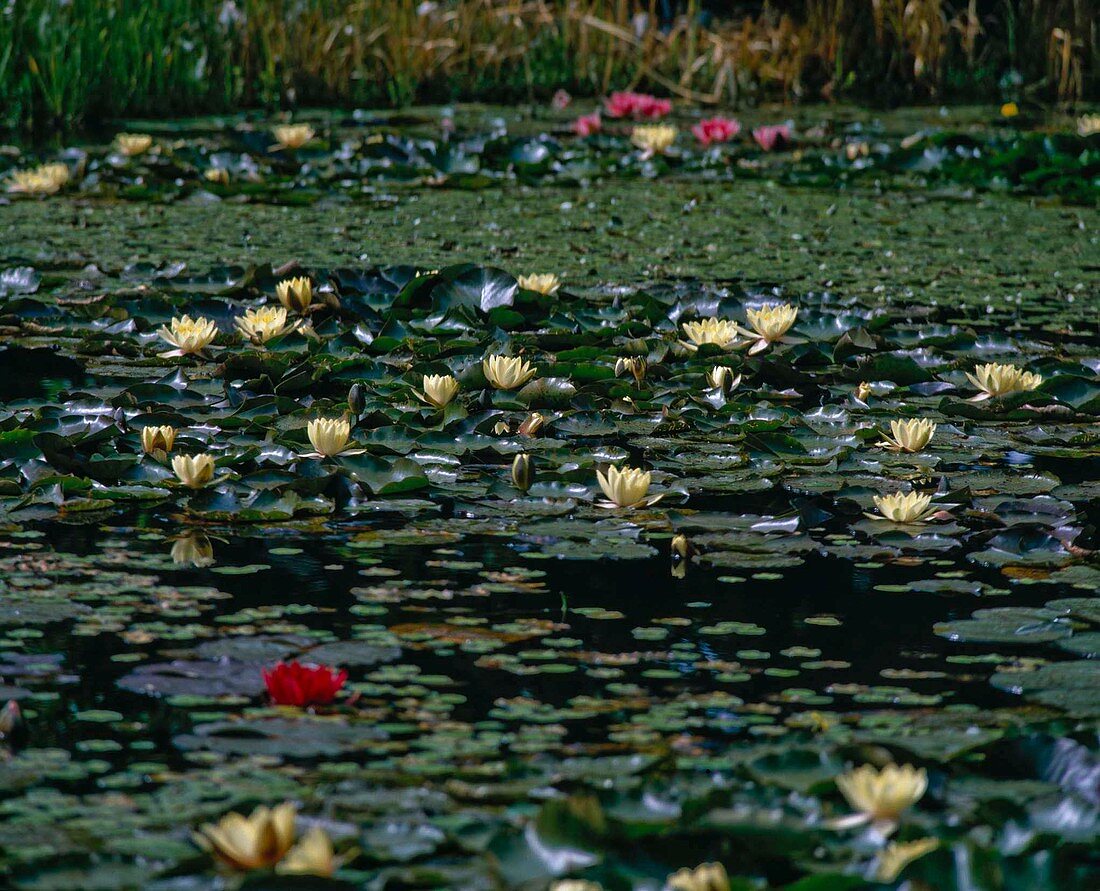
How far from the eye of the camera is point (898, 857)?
137 centimetres

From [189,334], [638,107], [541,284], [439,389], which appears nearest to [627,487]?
[439,389]

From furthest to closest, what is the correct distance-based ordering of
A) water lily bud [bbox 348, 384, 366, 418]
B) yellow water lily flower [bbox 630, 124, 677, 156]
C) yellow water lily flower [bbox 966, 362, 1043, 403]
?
yellow water lily flower [bbox 630, 124, 677, 156] < yellow water lily flower [bbox 966, 362, 1043, 403] < water lily bud [bbox 348, 384, 366, 418]

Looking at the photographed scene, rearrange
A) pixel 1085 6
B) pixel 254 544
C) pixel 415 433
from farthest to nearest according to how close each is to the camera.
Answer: pixel 1085 6, pixel 415 433, pixel 254 544

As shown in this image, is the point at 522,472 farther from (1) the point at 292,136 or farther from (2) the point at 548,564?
(1) the point at 292,136

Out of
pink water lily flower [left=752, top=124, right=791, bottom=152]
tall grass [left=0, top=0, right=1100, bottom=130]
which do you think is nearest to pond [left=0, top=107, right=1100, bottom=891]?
pink water lily flower [left=752, top=124, right=791, bottom=152]

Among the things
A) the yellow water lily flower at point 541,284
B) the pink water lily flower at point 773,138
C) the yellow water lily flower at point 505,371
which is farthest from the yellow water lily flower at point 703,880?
the pink water lily flower at point 773,138

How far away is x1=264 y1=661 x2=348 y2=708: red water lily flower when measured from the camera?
170 cm

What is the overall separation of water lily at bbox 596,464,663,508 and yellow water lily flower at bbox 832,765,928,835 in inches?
39.5

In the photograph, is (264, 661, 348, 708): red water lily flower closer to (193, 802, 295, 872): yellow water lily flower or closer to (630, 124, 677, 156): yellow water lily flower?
(193, 802, 295, 872): yellow water lily flower

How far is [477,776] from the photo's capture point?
5.16ft

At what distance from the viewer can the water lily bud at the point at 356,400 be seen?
298 cm

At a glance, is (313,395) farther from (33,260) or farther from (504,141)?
(504,141)

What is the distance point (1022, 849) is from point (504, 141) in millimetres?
5869

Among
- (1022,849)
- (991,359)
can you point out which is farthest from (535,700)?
(991,359)
